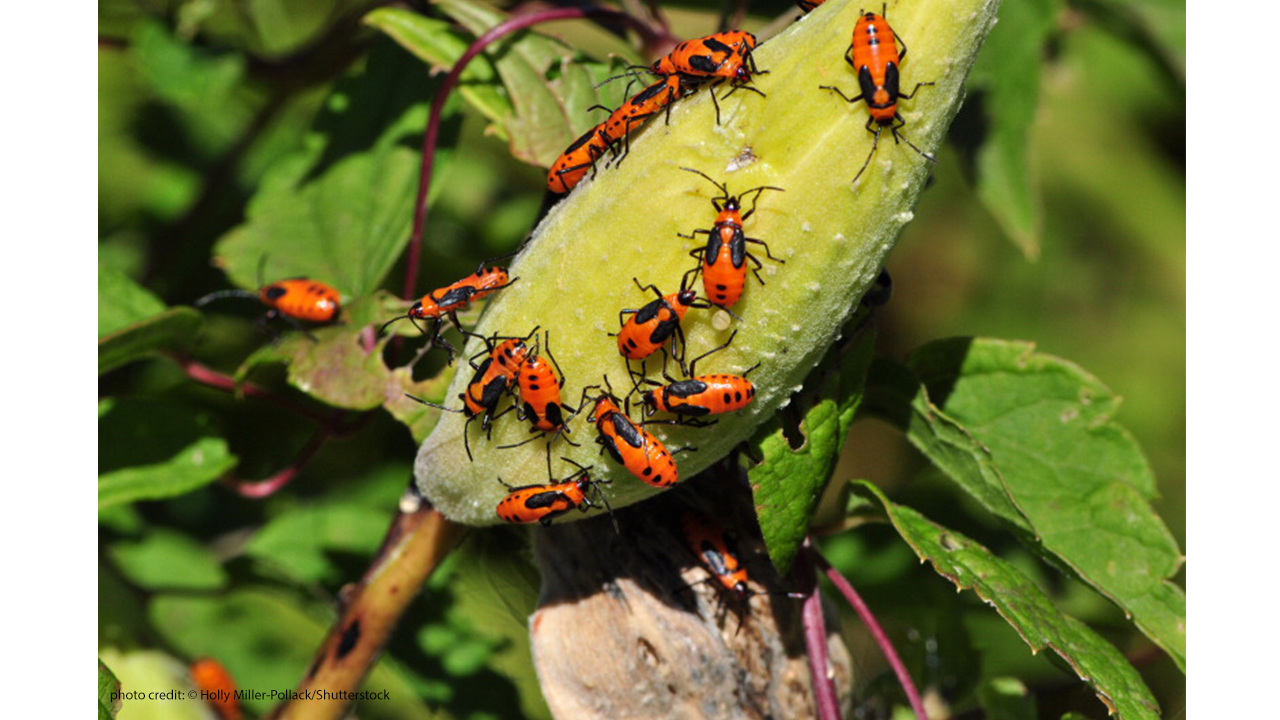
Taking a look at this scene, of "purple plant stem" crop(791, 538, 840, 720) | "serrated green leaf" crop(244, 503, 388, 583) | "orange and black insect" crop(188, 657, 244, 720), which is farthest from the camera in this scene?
"serrated green leaf" crop(244, 503, 388, 583)

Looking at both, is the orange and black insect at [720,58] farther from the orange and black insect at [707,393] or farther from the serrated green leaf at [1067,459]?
the serrated green leaf at [1067,459]

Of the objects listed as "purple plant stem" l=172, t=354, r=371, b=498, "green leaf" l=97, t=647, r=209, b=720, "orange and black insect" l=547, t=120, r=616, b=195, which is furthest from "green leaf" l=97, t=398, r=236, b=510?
"orange and black insect" l=547, t=120, r=616, b=195

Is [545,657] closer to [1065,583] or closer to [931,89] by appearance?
[931,89]

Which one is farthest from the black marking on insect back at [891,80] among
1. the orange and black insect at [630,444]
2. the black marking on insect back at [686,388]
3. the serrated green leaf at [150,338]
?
the serrated green leaf at [150,338]

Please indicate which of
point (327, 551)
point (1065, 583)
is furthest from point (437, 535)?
point (1065, 583)

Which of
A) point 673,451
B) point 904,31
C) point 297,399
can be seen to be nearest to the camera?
point 904,31

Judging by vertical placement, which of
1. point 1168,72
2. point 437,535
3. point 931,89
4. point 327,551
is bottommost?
point 327,551

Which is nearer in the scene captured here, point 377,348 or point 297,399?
point 377,348

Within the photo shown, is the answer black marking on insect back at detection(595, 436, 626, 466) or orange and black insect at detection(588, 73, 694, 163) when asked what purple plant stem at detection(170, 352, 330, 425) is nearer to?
black marking on insect back at detection(595, 436, 626, 466)
